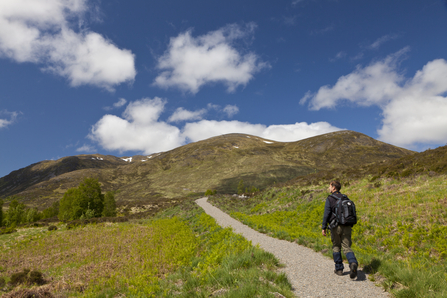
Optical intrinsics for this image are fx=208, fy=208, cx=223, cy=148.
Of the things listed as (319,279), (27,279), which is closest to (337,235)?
(319,279)

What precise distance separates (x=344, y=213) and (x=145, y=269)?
8.43 m

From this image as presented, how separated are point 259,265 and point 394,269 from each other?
12.5ft

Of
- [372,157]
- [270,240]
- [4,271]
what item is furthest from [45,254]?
[372,157]

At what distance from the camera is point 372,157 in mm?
169625

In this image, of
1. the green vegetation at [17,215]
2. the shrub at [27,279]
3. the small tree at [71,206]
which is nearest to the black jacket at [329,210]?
the shrub at [27,279]

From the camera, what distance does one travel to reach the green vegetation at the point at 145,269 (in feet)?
19.2

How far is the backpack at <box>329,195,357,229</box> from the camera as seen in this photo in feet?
20.0

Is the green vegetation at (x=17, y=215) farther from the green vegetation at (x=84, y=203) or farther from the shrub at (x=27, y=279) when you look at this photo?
the shrub at (x=27, y=279)

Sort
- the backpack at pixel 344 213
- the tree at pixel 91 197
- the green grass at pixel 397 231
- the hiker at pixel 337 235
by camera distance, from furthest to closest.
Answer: the tree at pixel 91 197 → the hiker at pixel 337 235 → the backpack at pixel 344 213 → the green grass at pixel 397 231

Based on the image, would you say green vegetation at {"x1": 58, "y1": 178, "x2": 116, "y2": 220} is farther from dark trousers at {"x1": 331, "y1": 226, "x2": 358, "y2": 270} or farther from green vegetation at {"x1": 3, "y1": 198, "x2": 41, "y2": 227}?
dark trousers at {"x1": 331, "y1": 226, "x2": 358, "y2": 270}

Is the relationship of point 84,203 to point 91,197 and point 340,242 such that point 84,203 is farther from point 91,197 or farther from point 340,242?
point 340,242

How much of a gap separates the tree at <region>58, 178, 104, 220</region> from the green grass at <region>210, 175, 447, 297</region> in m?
33.6

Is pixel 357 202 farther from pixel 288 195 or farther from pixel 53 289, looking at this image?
pixel 53 289

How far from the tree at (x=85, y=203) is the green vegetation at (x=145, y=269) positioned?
20171 mm
